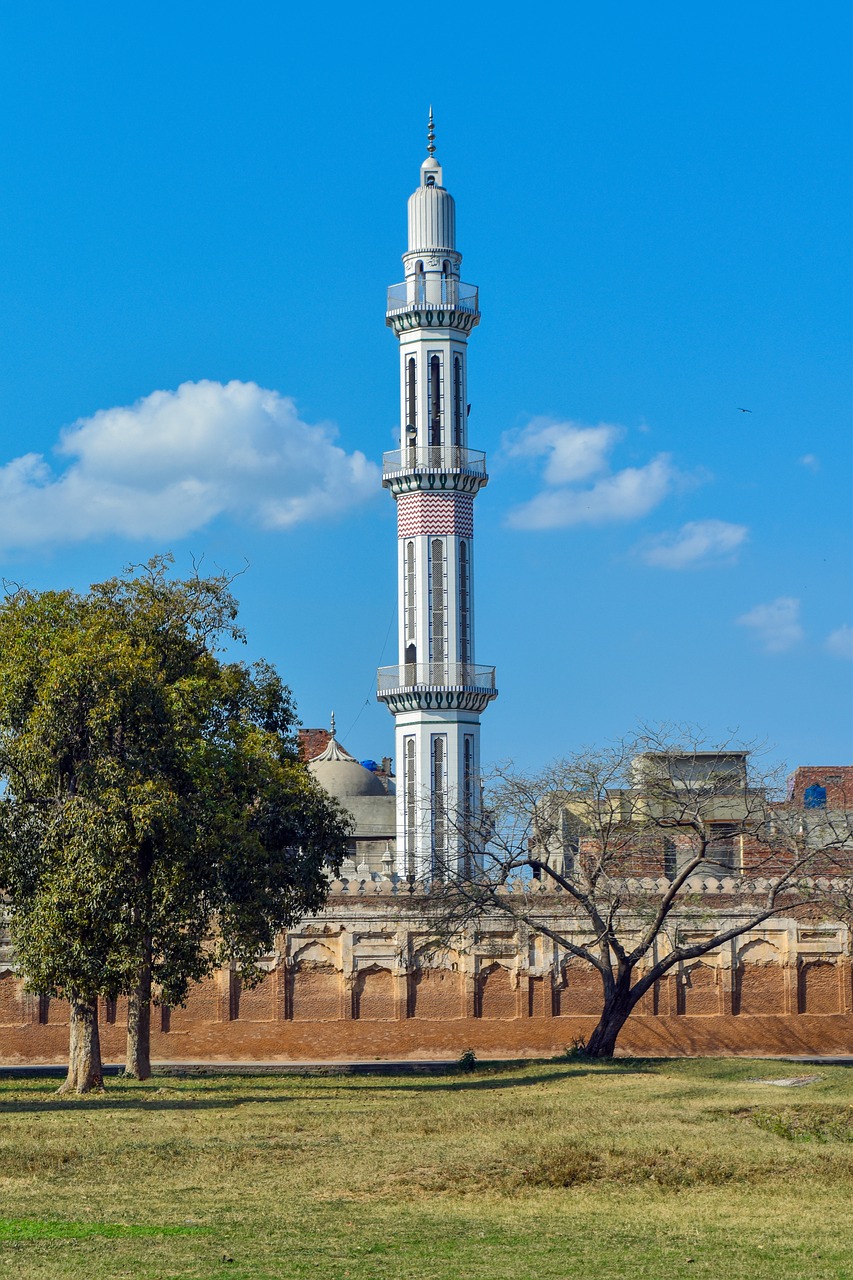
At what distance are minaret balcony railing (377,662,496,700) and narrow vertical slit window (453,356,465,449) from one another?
6264mm

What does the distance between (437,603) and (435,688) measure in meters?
2.51

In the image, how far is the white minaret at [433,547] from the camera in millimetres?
47688

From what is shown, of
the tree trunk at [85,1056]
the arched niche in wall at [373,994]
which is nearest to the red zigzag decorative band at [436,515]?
the arched niche in wall at [373,994]

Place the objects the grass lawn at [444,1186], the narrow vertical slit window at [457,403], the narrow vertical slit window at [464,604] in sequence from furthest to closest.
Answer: the narrow vertical slit window at [457,403], the narrow vertical slit window at [464,604], the grass lawn at [444,1186]

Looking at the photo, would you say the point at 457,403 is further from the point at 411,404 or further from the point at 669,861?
the point at 669,861

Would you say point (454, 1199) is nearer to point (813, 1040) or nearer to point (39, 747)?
point (39, 747)

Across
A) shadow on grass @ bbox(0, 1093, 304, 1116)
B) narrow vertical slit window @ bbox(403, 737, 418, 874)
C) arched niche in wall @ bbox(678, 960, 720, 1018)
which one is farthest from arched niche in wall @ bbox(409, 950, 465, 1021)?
shadow on grass @ bbox(0, 1093, 304, 1116)

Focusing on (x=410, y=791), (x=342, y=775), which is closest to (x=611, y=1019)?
(x=410, y=791)

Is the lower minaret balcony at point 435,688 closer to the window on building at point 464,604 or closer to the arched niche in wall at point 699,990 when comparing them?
the window on building at point 464,604

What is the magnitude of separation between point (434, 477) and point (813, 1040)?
60.1 ft

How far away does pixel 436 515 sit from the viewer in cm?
4816

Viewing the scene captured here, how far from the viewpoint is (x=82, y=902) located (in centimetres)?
2342

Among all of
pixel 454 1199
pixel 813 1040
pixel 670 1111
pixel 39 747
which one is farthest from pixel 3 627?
pixel 813 1040

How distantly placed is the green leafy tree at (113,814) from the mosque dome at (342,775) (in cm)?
2625
